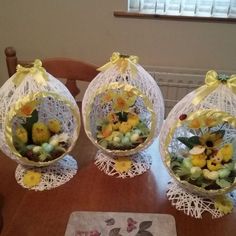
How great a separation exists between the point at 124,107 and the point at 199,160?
0.28 meters

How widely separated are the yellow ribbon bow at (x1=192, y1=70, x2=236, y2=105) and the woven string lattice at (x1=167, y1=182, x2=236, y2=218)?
26 cm

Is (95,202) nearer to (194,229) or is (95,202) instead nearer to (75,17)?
(194,229)

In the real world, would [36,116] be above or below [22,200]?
above

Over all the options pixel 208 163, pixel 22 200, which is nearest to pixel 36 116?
pixel 22 200

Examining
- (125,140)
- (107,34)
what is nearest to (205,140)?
(125,140)

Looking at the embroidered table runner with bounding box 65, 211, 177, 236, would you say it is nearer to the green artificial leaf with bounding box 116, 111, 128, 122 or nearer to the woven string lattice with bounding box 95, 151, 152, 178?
the woven string lattice with bounding box 95, 151, 152, 178

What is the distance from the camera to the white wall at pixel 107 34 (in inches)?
64.9

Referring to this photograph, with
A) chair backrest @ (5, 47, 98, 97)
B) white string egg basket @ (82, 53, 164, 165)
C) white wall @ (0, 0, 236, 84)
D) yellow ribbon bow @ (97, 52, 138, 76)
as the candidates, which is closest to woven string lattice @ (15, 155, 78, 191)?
white string egg basket @ (82, 53, 164, 165)

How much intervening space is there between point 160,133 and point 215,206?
0.78 ft

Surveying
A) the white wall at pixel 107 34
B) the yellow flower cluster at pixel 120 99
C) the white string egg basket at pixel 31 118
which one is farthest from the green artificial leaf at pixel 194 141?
the white wall at pixel 107 34

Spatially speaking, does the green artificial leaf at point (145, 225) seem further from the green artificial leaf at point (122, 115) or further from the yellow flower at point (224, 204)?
the green artificial leaf at point (122, 115)

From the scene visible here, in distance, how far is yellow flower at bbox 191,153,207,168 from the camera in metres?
0.78

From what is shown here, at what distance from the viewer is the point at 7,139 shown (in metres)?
0.81

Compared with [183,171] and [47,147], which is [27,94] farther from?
[183,171]
